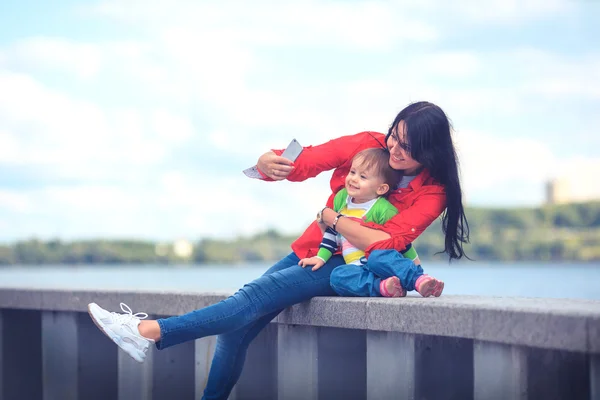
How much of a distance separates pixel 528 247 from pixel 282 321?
8548 cm

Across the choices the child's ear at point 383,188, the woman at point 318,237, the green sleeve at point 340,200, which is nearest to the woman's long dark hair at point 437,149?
the woman at point 318,237

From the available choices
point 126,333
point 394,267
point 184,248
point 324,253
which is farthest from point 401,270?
point 184,248

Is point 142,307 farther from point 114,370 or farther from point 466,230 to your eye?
point 466,230

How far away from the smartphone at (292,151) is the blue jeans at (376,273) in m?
0.82

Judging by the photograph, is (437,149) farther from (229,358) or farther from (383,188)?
(229,358)

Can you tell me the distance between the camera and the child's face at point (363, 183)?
5.07 meters

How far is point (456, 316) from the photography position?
160 inches

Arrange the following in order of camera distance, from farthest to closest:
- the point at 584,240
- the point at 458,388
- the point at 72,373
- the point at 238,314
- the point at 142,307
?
the point at 584,240 → the point at 72,373 → the point at 142,307 → the point at 238,314 → the point at 458,388

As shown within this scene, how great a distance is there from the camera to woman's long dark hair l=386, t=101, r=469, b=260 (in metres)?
4.96

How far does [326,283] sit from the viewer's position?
5023 millimetres

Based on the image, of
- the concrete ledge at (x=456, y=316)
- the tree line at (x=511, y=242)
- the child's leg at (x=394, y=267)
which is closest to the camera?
the concrete ledge at (x=456, y=316)

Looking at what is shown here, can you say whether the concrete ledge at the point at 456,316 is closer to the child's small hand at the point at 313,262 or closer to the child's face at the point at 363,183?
the child's small hand at the point at 313,262

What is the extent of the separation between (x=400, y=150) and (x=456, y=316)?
1249mm

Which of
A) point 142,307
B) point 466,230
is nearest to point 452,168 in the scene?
point 466,230
